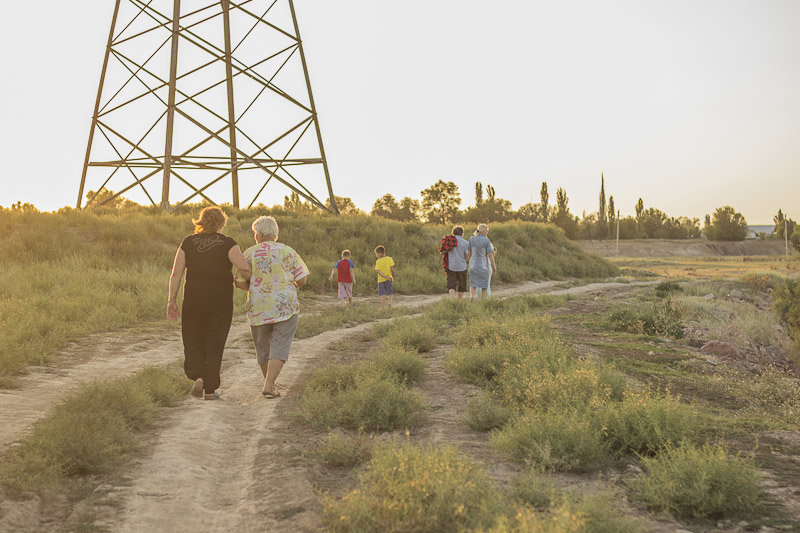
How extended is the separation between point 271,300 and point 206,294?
72 cm

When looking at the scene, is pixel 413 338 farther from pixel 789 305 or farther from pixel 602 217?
pixel 602 217

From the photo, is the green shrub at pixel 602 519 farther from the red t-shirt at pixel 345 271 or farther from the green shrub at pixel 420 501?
the red t-shirt at pixel 345 271

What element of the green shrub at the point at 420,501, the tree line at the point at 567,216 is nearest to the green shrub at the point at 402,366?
the green shrub at the point at 420,501

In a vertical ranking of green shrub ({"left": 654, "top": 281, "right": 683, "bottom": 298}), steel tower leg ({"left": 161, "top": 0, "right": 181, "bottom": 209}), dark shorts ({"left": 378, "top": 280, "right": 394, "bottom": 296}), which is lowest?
green shrub ({"left": 654, "top": 281, "right": 683, "bottom": 298})

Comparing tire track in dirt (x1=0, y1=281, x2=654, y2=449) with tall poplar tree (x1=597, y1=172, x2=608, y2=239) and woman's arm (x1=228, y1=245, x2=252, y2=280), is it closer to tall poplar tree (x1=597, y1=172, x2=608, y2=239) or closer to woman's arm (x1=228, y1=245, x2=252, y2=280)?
woman's arm (x1=228, y1=245, x2=252, y2=280)

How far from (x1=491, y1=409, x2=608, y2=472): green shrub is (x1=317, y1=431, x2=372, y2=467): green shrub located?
1115mm

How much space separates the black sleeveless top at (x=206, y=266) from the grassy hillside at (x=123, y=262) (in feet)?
8.71

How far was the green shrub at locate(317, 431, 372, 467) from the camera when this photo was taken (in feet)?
15.9

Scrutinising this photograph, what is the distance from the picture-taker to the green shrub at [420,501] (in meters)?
3.41

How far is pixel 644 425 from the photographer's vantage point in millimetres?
5273

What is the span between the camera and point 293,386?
7480 millimetres

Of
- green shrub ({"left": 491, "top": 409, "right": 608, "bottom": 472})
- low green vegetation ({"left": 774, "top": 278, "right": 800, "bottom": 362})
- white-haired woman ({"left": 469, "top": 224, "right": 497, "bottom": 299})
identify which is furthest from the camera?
low green vegetation ({"left": 774, "top": 278, "right": 800, "bottom": 362})

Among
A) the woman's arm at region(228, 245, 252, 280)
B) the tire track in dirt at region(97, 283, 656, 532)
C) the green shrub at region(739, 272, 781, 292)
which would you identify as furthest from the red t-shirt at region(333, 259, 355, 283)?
the green shrub at region(739, 272, 781, 292)

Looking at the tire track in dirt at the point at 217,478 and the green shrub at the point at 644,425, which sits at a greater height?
the green shrub at the point at 644,425
